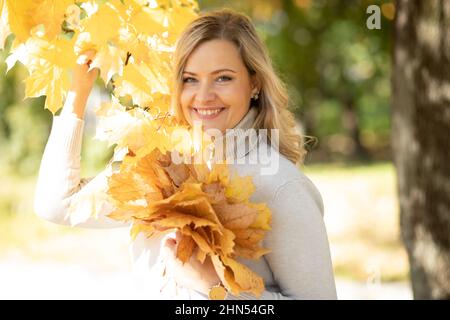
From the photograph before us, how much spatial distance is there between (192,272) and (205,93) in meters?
0.54

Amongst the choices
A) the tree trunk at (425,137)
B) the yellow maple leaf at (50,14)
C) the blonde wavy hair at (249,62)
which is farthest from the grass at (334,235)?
the yellow maple leaf at (50,14)

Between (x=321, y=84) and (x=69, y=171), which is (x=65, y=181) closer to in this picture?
(x=69, y=171)

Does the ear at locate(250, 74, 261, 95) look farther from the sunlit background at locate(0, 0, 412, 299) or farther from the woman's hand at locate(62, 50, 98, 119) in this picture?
the woman's hand at locate(62, 50, 98, 119)

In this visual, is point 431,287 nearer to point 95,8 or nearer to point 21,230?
point 95,8

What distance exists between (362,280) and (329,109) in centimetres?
1432

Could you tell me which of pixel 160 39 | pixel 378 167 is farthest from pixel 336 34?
pixel 160 39

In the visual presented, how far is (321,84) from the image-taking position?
59.8ft

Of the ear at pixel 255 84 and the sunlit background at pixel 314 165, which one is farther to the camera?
the sunlit background at pixel 314 165

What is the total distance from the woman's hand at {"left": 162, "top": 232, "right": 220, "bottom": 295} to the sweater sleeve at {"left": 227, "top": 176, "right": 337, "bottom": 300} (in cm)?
10

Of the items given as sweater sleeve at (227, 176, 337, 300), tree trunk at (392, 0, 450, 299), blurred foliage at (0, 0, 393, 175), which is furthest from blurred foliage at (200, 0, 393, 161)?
sweater sleeve at (227, 176, 337, 300)

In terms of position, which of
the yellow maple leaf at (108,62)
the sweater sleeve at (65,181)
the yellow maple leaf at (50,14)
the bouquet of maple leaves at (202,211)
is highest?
the yellow maple leaf at (50,14)

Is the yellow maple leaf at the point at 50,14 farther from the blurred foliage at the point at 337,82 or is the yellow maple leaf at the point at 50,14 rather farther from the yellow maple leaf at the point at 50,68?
the blurred foliage at the point at 337,82

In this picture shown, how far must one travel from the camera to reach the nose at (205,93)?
76.5 inches

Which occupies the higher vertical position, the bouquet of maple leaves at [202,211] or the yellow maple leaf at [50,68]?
the yellow maple leaf at [50,68]
